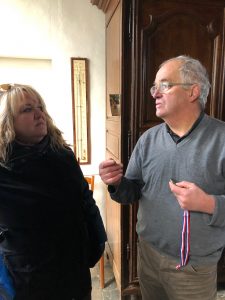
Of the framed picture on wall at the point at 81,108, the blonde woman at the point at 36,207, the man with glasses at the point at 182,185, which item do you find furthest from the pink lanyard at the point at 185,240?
the framed picture on wall at the point at 81,108

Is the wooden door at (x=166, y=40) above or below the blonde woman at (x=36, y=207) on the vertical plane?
above

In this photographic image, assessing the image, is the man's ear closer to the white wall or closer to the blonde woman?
the blonde woman

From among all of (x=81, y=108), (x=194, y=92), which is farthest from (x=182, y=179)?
(x=81, y=108)

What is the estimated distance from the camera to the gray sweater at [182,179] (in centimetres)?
96

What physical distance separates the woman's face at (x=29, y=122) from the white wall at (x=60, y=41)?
1.06 meters

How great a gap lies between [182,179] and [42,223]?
57 cm

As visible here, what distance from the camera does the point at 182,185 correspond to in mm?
882

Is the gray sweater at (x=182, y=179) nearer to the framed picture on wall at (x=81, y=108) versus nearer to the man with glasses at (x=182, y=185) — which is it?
the man with glasses at (x=182, y=185)

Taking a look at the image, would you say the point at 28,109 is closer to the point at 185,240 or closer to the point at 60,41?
the point at 185,240

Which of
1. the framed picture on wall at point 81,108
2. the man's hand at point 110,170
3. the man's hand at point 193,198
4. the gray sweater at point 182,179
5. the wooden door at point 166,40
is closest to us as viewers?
the man's hand at point 193,198

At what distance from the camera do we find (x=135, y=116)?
1517mm

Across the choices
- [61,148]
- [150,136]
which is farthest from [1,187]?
[150,136]

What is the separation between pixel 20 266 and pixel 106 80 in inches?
59.0

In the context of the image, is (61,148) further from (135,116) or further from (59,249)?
(135,116)
